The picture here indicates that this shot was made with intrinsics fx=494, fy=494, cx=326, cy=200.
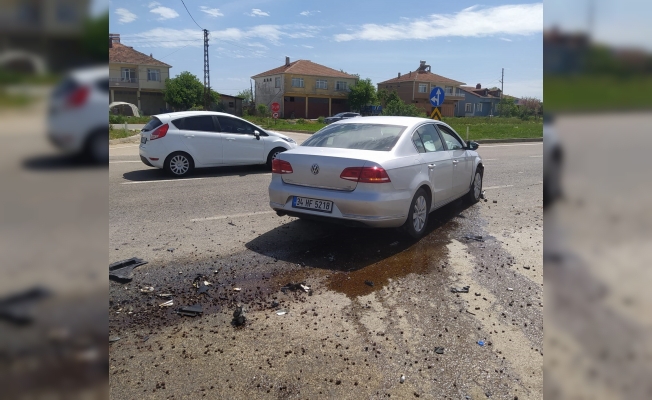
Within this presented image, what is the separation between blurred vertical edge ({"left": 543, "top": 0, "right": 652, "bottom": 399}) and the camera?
104 cm

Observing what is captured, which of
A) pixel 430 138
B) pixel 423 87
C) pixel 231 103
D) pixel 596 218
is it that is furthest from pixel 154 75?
pixel 596 218

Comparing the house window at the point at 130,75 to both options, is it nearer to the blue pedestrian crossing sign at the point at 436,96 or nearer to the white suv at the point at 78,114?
the blue pedestrian crossing sign at the point at 436,96

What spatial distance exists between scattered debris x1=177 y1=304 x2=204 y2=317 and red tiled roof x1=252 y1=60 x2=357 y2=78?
2767 inches

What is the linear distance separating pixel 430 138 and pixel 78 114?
21.0 ft

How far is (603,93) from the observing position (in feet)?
3.24

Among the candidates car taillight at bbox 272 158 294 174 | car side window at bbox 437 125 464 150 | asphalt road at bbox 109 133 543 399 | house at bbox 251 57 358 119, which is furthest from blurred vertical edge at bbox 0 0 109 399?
house at bbox 251 57 358 119

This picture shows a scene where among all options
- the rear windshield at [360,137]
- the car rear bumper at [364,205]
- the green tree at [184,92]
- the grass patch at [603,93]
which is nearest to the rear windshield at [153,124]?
the rear windshield at [360,137]

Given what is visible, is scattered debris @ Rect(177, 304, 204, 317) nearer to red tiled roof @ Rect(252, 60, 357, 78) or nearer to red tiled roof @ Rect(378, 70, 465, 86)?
red tiled roof @ Rect(252, 60, 357, 78)

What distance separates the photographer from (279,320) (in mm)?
4121

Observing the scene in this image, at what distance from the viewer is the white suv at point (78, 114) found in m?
0.93

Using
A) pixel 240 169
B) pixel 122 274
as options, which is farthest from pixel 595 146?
pixel 240 169

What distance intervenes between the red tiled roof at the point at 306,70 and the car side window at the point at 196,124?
61846mm

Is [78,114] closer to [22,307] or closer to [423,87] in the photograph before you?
[22,307]

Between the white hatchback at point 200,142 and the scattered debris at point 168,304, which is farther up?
the white hatchback at point 200,142
